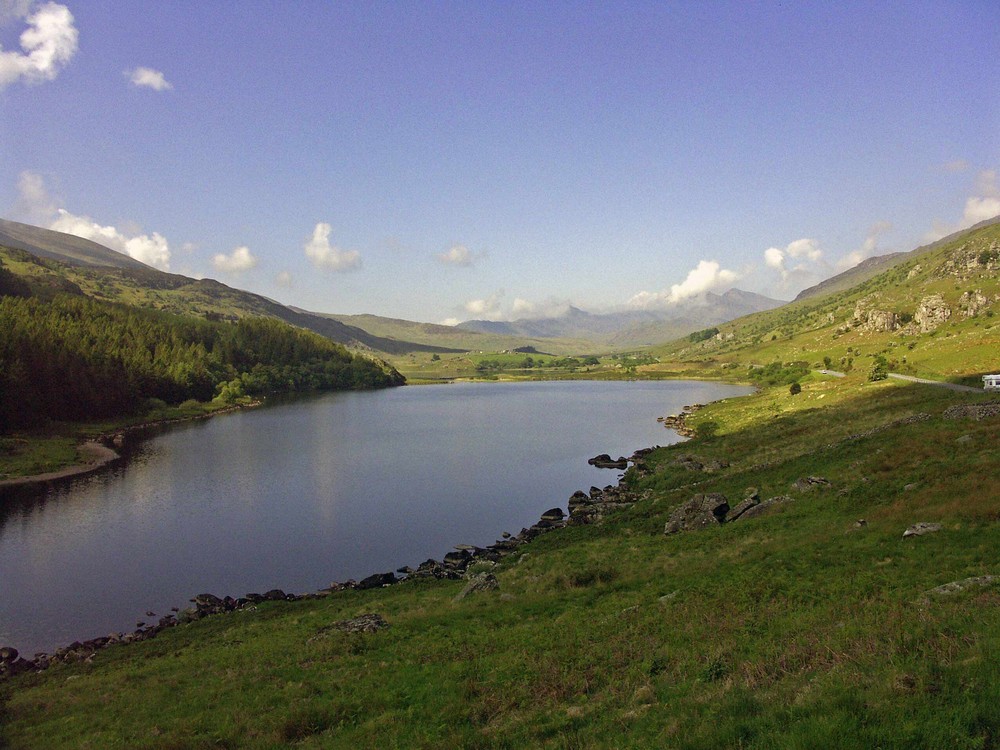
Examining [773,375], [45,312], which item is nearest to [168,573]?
[45,312]

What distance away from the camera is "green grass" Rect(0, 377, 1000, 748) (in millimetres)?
10641

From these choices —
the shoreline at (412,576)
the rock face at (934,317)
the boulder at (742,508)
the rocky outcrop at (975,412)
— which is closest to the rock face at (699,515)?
the boulder at (742,508)

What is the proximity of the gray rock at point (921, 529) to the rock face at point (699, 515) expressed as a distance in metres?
13.2

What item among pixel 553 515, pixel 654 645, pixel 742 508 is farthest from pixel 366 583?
pixel 654 645

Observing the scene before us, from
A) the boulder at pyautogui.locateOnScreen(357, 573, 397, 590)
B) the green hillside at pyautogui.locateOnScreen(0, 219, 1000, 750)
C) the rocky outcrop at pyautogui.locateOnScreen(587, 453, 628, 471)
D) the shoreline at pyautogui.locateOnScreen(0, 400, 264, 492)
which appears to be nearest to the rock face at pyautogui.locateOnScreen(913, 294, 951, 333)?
the rocky outcrop at pyautogui.locateOnScreen(587, 453, 628, 471)

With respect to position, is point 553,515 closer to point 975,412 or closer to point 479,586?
point 479,586

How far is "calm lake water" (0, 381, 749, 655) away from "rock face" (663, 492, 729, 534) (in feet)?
63.0

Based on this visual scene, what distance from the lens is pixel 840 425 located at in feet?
190

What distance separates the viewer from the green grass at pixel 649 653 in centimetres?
1064

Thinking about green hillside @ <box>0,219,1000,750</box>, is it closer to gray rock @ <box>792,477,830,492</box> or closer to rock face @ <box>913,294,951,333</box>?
gray rock @ <box>792,477,830,492</box>

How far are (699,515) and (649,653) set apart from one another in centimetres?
2172

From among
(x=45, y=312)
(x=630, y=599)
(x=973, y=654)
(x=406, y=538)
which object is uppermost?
Result: (x=45, y=312)

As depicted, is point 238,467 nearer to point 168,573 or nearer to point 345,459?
point 345,459

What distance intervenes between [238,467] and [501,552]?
175ft
